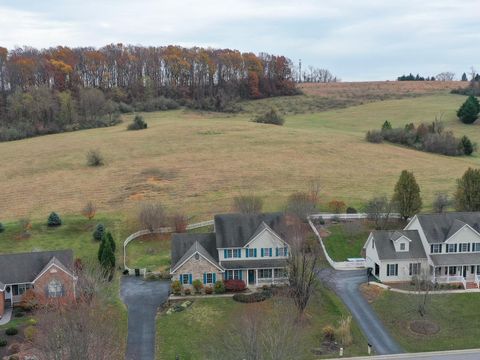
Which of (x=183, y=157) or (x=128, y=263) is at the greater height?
(x=183, y=157)

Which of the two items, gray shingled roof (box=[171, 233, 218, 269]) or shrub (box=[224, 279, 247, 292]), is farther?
gray shingled roof (box=[171, 233, 218, 269])

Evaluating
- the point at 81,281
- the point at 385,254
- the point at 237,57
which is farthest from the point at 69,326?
the point at 237,57

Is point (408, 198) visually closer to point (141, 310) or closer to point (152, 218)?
point (152, 218)

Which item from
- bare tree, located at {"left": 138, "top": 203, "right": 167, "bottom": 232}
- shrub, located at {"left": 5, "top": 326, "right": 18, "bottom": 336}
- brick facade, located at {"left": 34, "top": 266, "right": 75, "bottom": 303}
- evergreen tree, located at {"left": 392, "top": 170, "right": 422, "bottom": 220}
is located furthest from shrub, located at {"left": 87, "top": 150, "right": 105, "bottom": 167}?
shrub, located at {"left": 5, "top": 326, "right": 18, "bottom": 336}

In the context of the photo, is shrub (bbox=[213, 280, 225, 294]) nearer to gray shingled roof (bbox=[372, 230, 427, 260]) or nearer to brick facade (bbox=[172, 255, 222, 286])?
brick facade (bbox=[172, 255, 222, 286])

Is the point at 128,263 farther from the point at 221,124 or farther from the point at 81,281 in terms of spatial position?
the point at 221,124

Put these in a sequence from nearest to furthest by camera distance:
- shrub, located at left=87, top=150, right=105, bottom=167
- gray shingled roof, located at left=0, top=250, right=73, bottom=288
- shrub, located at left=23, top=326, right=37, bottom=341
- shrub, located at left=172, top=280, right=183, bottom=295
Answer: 1. shrub, located at left=23, top=326, right=37, bottom=341
2. gray shingled roof, located at left=0, top=250, right=73, bottom=288
3. shrub, located at left=172, top=280, right=183, bottom=295
4. shrub, located at left=87, top=150, right=105, bottom=167


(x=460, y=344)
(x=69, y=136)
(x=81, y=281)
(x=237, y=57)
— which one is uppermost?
(x=237, y=57)
